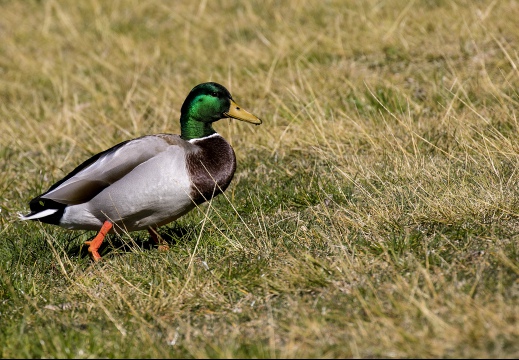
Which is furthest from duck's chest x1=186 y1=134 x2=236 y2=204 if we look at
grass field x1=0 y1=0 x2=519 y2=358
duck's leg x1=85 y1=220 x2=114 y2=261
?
duck's leg x1=85 y1=220 x2=114 y2=261

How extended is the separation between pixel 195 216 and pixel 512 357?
9.01 ft

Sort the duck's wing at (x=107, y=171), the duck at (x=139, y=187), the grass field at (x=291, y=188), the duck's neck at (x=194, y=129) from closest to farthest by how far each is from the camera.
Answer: the grass field at (x=291, y=188) < the duck at (x=139, y=187) < the duck's wing at (x=107, y=171) < the duck's neck at (x=194, y=129)

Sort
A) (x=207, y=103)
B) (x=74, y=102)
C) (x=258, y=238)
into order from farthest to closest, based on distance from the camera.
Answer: (x=74, y=102)
(x=207, y=103)
(x=258, y=238)

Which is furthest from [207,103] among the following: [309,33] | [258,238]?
[309,33]

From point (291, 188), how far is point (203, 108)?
751 millimetres

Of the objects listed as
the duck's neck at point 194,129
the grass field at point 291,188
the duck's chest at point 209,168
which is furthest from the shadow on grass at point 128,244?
the duck's neck at point 194,129

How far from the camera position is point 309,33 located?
8172 millimetres

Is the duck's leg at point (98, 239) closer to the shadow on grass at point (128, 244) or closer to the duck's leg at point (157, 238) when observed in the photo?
the shadow on grass at point (128, 244)

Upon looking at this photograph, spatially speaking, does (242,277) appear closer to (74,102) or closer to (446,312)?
(446,312)

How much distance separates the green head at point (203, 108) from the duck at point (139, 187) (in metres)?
0.15

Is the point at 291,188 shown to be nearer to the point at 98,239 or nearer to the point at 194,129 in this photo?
the point at 194,129

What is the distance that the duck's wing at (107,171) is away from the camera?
475 cm

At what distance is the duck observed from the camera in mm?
4609

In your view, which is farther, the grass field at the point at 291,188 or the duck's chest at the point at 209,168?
the duck's chest at the point at 209,168
